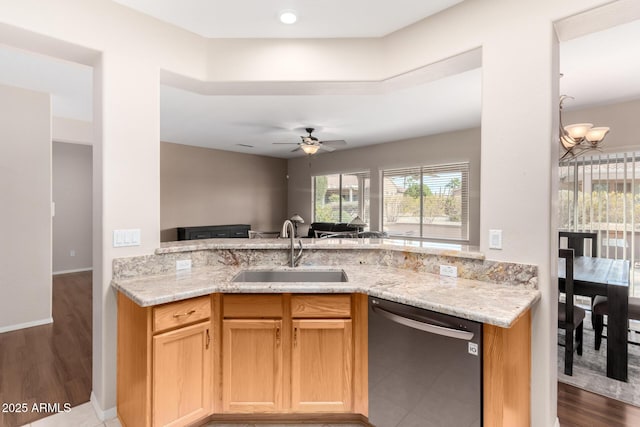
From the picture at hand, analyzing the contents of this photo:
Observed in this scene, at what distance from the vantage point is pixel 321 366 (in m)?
1.94

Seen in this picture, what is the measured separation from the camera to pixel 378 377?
6.05 ft

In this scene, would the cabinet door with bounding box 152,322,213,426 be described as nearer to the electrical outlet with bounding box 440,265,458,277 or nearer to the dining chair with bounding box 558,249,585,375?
the electrical outlet with bounding box 440,265,458,277

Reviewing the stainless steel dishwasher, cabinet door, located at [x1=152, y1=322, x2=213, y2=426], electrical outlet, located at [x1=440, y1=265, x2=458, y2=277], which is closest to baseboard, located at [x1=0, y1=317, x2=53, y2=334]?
cabinet door, located at [x1=152, y1=322, x2=213, y2=426]

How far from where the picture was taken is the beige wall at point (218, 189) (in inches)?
269

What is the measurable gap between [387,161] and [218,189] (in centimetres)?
391

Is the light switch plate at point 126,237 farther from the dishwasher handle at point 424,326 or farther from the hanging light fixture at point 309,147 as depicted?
the hanging light fixture at point 309,147

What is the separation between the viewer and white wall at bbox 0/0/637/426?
1.75 metres

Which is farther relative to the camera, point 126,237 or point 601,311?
point 601,311

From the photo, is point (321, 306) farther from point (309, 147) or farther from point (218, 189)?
point (218, 189)

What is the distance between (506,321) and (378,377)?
811 millimetres

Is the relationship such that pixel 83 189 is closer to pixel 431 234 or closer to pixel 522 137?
pixel 431 234

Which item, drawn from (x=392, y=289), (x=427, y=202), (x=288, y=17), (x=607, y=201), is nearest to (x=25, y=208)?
(x=288, y=17)

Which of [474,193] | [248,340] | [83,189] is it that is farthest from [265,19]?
[83,189]

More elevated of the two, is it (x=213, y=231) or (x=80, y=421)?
(x=213, y=231)
